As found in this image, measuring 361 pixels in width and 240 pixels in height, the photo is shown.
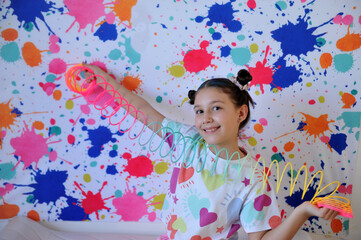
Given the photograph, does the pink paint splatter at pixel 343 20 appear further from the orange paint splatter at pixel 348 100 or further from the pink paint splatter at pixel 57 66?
the pink paint splatter at pixel 57 66

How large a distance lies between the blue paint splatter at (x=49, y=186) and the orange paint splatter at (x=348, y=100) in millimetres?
1365

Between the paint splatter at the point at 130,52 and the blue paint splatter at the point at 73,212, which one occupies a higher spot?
the paint splatter at the point at 130,52

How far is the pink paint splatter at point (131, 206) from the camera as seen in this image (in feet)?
5.15

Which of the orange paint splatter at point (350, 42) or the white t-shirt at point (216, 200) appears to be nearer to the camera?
the white t-shirt at point (216, 200)

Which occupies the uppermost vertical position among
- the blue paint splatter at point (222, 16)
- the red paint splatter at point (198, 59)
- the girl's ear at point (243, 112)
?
the blue paint splatter at point (222, 16)

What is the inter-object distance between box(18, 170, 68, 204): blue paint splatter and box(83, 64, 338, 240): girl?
1.82ft


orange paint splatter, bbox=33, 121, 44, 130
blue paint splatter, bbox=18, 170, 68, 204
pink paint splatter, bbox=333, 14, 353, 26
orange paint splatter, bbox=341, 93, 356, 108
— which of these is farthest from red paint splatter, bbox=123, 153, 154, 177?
pink paint splatter, bbox=333, 14, 353, 26

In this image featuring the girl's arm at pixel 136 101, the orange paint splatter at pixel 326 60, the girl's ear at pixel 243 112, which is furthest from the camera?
the orange paint splatter at pixel 326 60

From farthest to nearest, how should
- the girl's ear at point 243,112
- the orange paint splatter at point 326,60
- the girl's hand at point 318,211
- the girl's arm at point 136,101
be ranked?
the orange paint splatter at point 326,60
the girl's arm at point 136,101
the girl's ear at point 243,112
the girl's hand at point 318,211

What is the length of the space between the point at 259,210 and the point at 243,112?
1.25ft

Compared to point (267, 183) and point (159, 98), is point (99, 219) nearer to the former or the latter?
point (159, 98)

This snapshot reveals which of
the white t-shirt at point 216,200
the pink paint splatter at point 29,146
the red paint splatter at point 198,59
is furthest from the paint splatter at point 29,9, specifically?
the white t-shirt at point 216,200

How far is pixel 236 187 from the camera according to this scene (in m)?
1.25

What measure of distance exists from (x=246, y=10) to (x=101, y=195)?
3.63 feet
